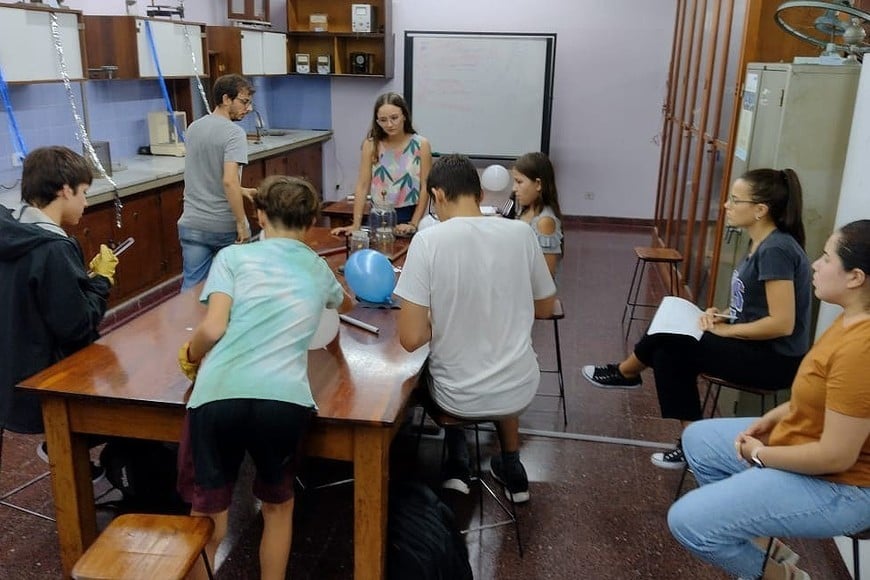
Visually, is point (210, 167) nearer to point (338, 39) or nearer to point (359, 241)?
point (359, 241)

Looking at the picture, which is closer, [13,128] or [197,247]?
[197,247]

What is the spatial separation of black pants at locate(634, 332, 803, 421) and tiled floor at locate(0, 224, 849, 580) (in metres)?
0.35

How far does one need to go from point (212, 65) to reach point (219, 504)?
4.61m

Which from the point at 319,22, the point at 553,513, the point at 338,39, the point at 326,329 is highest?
the point at 319,22

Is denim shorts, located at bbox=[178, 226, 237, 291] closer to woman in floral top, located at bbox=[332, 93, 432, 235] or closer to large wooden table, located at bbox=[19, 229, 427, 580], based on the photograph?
woman in floral top, located at bbox=[332, 93, 432, 235]

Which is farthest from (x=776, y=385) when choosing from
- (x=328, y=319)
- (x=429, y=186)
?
(x=328, y=319)

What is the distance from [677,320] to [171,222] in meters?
3.26

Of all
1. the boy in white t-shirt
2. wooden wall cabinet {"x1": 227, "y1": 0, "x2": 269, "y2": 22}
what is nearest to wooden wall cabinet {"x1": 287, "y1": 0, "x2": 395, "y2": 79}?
wooden wall cabinet {"x1": 227, "y1": 0, "x2": 269, "y2": 22}

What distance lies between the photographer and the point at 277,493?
1.76m

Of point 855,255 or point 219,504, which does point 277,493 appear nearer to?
point 219,504

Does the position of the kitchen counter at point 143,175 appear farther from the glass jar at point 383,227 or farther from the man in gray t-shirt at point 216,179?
the glass jar at point 383,227

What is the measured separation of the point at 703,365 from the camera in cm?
246

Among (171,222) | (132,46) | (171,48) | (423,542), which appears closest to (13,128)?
(132,46)

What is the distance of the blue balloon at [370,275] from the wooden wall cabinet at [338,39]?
16.2ft
